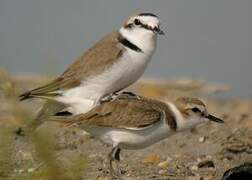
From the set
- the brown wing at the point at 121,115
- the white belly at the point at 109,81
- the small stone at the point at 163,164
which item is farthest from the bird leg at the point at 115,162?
the small stone at the point at 163,164

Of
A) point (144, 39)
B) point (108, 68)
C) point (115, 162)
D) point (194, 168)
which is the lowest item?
point (115, 162)

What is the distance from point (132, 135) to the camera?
5867mm

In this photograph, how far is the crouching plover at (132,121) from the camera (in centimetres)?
586

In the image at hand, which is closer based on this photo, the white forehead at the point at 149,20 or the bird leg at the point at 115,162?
the bird leg at the point at 115,162

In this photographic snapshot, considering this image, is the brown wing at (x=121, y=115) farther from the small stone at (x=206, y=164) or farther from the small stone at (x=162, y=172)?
the small stone at (x=206, y=164)

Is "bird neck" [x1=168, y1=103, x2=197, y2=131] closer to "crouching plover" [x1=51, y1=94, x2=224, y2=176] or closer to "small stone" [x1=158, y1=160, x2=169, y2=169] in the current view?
"crouching plover" [x1=51, y1=94, x2=224, y2=176]

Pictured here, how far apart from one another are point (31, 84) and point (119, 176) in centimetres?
822

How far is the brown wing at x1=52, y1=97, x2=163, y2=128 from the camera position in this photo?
586 centimetres

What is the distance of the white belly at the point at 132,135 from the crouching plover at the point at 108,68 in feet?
1.81

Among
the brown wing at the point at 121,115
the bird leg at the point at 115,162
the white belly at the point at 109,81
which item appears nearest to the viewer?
the brown wing at the point at 121,115

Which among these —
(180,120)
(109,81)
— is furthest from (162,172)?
(109,81)

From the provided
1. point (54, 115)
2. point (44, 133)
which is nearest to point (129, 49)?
point (54, 115)

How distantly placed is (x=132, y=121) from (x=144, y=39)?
1007 mm

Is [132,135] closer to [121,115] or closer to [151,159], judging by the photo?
[121,115]
